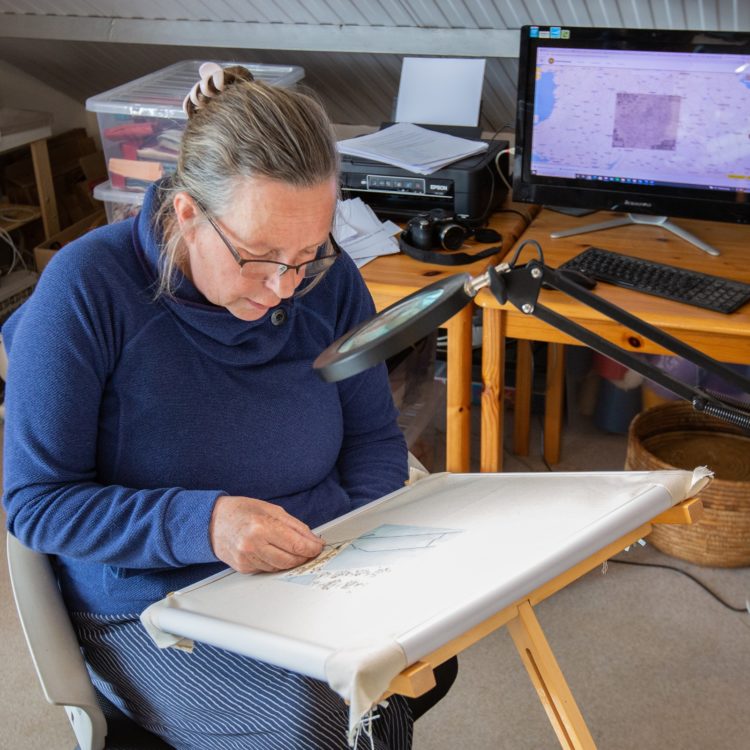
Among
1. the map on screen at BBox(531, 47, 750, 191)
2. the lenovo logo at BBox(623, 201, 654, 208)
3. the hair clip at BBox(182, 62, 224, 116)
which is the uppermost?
the hair clip at BBox(182, 62, 224, 116)

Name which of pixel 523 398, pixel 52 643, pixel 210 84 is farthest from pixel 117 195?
pixel 52 643

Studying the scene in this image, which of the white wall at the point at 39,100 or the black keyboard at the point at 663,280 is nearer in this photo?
the black keyboard at the point at 663,280

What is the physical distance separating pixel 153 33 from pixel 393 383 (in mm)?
1311

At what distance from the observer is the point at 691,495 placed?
3.53 ft

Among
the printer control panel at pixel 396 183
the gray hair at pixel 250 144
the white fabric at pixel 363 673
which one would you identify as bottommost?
the white fabric at pixel 363 673

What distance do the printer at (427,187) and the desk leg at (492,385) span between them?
13.1 inches

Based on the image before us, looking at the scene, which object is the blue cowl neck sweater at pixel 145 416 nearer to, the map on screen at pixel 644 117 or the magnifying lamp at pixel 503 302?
the magnifying lamp at pixel 503 302

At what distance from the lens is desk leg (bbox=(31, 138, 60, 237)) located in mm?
3109

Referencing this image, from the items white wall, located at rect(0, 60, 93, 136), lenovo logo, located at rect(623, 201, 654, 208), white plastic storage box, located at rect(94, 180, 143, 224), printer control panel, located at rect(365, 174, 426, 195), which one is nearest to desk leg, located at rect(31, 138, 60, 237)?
white wall, located at rect(0, 60, 93, 136)

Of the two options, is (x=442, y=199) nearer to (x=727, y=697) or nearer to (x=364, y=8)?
(x=364, y=8)

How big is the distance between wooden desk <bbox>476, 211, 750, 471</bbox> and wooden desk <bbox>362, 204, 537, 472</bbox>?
4cm

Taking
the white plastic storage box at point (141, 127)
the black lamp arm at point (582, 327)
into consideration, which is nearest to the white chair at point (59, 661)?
the black lamp arm at point (582, 327)

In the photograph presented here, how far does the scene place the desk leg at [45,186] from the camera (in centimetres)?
311

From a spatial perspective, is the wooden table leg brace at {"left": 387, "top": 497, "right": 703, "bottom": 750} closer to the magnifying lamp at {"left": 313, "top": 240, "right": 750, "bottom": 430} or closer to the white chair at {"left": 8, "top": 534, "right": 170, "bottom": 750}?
the magnifying lamp at {"left": 313, "top": 240, "right": 750, "bottom": 430}
